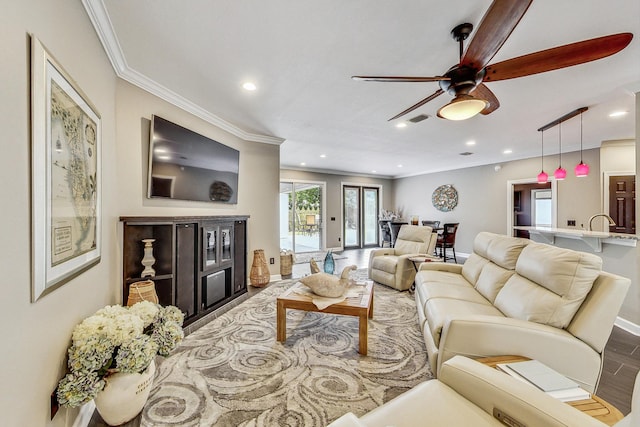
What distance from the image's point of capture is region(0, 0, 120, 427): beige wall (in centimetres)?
91

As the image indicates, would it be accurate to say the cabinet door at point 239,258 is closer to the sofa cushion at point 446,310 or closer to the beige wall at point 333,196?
the sofa cushion at point 446,310

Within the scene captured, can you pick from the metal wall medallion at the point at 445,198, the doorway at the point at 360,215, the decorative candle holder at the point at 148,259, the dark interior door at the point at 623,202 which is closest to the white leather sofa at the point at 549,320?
the decorative candle holder at the point at 148,259

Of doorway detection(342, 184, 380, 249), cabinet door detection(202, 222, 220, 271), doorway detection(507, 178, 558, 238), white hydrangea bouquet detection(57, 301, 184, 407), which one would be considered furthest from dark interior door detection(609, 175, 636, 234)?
white hydrangea bouquet detection(57, 301, 184, 407)

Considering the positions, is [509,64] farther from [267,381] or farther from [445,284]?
[267,381]

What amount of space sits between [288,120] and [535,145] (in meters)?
4.77

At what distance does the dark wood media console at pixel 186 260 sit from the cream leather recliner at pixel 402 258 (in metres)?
2.27

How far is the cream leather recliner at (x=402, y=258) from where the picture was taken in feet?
12.9

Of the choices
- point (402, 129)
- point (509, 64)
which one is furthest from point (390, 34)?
point (402, 129)

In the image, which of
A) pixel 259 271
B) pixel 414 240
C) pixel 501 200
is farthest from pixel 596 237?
pixel 259 271

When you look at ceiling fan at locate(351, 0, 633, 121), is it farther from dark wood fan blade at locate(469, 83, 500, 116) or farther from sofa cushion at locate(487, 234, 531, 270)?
sofa cushion at locate(487, 234, 531, 270)

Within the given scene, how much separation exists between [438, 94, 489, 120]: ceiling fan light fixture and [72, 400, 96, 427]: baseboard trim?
2.97 meters

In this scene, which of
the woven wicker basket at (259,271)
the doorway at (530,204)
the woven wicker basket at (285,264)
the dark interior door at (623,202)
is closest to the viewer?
the woven wicker basket at (259,271)

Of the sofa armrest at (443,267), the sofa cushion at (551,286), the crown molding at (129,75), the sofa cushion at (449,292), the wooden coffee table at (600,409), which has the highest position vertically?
the crown molding at (129,75)

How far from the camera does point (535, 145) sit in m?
4.98
